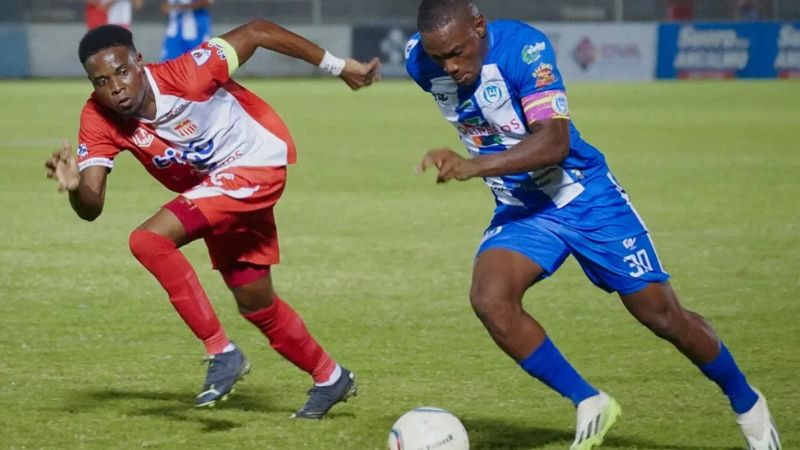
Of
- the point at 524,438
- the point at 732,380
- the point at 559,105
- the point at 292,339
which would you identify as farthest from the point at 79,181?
the point at 732,380

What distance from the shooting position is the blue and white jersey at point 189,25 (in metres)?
24.4

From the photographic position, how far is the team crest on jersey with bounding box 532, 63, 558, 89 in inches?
218

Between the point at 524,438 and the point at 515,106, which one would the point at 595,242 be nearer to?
the point at 515,106

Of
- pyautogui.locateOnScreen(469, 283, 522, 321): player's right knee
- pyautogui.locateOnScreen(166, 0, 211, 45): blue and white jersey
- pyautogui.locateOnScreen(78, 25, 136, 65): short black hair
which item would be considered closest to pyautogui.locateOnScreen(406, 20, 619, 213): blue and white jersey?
pyautogui.locateOnScreen(469, 283, 522, 321): player's right knee

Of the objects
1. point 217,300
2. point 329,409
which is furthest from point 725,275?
point 329,409

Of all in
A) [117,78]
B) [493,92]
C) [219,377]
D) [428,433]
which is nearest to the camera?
[428,433]

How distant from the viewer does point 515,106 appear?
567 cm

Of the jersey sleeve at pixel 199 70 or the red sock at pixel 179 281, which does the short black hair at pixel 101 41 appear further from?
the red sock at pixel 179 281

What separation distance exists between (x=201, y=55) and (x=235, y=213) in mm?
745

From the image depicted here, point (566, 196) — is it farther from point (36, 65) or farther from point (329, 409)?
point (36, 65)

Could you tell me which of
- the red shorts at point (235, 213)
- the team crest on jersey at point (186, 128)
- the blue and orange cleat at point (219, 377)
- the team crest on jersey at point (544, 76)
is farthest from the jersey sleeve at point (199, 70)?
the team crest on jersey at point (544, 76)

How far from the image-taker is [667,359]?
7.59m

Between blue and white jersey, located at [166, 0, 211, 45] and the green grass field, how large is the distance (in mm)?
6716

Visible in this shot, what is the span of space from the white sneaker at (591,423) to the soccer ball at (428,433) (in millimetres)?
452
